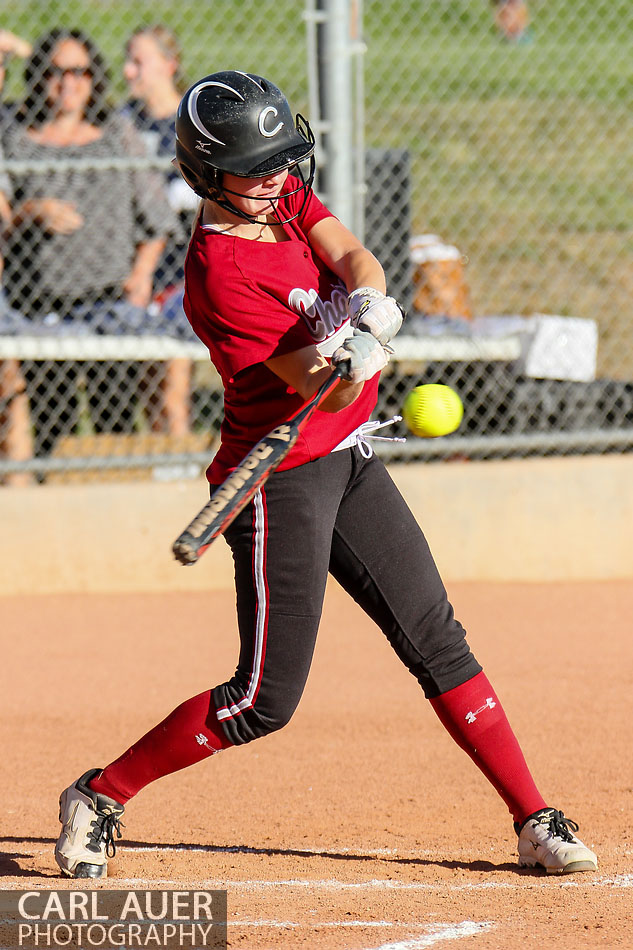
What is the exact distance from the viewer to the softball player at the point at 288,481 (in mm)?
2852

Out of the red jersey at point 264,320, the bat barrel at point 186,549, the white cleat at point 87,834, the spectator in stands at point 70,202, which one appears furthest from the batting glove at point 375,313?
the spectator in stands at point 70,202

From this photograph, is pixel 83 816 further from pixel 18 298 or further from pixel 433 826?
pixel 18 298

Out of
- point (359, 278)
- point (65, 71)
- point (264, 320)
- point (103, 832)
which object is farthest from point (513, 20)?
point (103, 832)

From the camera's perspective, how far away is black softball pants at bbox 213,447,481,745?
297 centimetres

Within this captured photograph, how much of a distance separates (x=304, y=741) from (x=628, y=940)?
1.90 meters

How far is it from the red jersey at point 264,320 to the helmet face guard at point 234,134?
0.40ft

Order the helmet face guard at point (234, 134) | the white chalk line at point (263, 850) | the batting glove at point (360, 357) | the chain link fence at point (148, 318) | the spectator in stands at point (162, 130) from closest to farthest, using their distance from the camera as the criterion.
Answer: the batting glove at point (360, 357) < the helmet face guard at point (234, 134) < the white chalk line at point (263, 850) < the chain link fence at point (148, 318) < the spectator in stands at point (162, 130)

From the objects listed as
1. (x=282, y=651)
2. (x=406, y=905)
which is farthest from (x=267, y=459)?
(x=406, y=905)

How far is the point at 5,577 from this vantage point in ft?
20.3

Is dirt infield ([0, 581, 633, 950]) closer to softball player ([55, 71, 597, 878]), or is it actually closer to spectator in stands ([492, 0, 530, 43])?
softball player ([55, 71, 597, 878])

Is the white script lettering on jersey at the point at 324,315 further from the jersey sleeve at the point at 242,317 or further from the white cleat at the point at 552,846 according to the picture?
the white cleat at the point at 552,846

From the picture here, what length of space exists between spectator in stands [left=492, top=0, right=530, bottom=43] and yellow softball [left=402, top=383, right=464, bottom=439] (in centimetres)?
1099

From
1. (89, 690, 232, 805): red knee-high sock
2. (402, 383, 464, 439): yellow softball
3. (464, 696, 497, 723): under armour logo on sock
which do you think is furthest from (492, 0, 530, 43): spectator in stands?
(89, 690, 232, 805): red knee-high sock

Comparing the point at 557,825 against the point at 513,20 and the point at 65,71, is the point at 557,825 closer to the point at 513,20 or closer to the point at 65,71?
the point at 65,71
